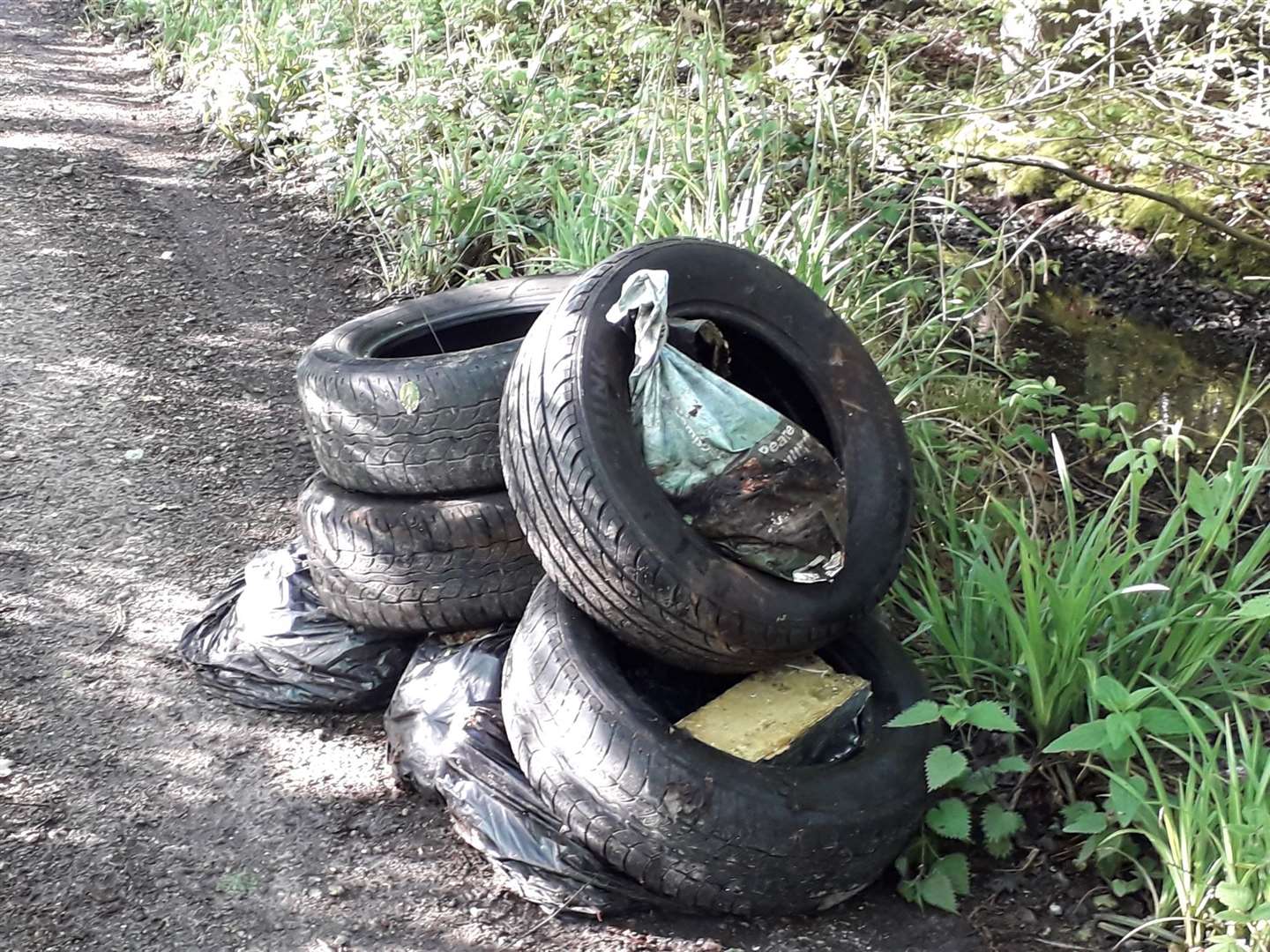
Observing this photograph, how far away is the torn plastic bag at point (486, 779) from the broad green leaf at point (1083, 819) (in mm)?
938

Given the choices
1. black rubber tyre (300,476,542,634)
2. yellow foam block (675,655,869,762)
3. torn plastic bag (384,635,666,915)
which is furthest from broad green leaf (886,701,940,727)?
black rubber tyre (300,476,542,634)

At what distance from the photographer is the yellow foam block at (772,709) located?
250cm

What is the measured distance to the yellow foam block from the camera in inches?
98.3

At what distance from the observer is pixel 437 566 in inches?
114

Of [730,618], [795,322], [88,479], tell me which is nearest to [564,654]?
[730,618]

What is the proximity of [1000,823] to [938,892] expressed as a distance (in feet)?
0.74

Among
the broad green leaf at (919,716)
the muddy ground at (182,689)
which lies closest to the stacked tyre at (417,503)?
the muddy ground at (182,689)

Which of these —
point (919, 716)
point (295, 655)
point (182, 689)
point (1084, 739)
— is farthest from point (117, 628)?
point (1084, 739)

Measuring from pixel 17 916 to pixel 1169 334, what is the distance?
4891 mm

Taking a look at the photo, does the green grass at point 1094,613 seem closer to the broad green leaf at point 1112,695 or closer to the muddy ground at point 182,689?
the broad green leaf at point 1112,695

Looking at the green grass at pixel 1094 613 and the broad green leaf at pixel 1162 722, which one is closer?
the broad green leaf at pixel 1162 722

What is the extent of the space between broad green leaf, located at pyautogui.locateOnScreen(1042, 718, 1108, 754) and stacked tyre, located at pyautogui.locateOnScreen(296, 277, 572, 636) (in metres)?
1.32

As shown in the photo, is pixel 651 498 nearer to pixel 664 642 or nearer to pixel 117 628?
pixel 664 642

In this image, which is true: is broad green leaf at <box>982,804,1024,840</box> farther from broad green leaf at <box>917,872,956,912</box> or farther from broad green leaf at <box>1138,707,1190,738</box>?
broad green leaf at <box>1138,707,1190,738</box>
